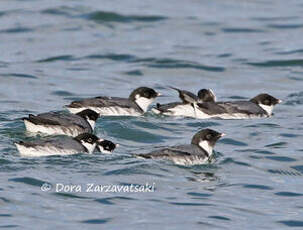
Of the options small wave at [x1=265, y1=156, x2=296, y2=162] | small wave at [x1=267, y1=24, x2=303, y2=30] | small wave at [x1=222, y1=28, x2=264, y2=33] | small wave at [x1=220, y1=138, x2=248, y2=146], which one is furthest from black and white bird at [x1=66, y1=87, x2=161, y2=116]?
small wave at [x1=267, y1=24, x2=303, y2=30]

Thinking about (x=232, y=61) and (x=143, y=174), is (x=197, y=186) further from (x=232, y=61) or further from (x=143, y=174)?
(x=232, y=61)

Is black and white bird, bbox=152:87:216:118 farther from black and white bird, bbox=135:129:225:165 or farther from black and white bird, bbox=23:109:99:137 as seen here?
black and white bird, bbox=135:129:225:165

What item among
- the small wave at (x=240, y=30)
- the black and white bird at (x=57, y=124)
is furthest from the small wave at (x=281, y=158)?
the small wave at (x=240, y=30)

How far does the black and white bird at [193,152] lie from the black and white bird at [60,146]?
91cm

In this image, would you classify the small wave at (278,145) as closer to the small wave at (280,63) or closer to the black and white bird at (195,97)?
the black and white bird at (195,97)

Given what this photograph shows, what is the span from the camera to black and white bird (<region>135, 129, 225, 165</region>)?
17.5 metres

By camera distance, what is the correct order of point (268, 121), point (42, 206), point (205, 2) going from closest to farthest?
point (42, 206) → point (268, 121) → point (205, 2)

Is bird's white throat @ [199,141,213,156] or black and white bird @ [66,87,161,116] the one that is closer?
bird's white throat @ [199,141,213,156]

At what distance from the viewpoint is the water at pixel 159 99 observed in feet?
51.0

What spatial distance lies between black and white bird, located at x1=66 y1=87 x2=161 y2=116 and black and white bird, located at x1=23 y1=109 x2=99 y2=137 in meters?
1.51

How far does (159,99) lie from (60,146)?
8173mm

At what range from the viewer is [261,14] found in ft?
122

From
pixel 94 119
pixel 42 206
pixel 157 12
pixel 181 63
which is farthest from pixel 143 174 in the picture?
pixel 157 12

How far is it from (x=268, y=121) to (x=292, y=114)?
3.35 feet
